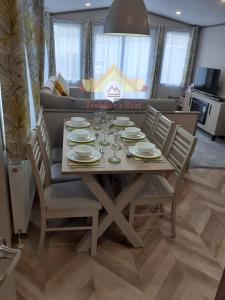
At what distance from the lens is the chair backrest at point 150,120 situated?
276cm

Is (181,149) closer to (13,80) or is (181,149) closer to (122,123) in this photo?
(122,123)

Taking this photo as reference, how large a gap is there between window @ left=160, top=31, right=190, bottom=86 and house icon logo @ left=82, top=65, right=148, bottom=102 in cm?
104

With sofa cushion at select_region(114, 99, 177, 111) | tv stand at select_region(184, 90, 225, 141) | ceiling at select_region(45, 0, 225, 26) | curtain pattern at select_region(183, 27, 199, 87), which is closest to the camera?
sofa cushion at select_region(114, 99, 177, 111)

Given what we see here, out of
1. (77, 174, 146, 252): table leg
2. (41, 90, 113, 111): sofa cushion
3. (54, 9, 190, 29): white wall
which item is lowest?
(77, 174, 146, 252): table leg

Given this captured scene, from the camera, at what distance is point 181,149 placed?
2041 millimetres

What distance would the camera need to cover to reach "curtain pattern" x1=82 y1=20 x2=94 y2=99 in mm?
5973

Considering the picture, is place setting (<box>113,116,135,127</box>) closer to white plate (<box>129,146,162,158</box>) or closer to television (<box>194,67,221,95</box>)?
white plate (<box>129,146,162,158</box>)

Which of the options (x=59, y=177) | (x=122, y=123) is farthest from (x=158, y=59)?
(x=59, y=177)

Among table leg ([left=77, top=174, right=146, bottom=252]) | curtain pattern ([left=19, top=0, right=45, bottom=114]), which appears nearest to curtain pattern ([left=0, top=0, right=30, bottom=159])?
curtain pattern ([left=19, top=0, right=45, bottom=114])

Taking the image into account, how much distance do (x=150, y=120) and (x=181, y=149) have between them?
Result: 924 millimetres

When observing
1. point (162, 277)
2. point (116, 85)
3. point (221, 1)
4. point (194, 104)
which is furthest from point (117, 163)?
point (116, 85)

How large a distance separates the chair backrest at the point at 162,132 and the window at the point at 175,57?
4549 millimetres

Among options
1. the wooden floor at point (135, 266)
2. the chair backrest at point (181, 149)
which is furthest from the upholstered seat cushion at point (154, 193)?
the wooden floor at point (135, 266)

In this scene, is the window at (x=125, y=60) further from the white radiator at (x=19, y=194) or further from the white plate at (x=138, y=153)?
the white radiator at (x=19, y=194)
